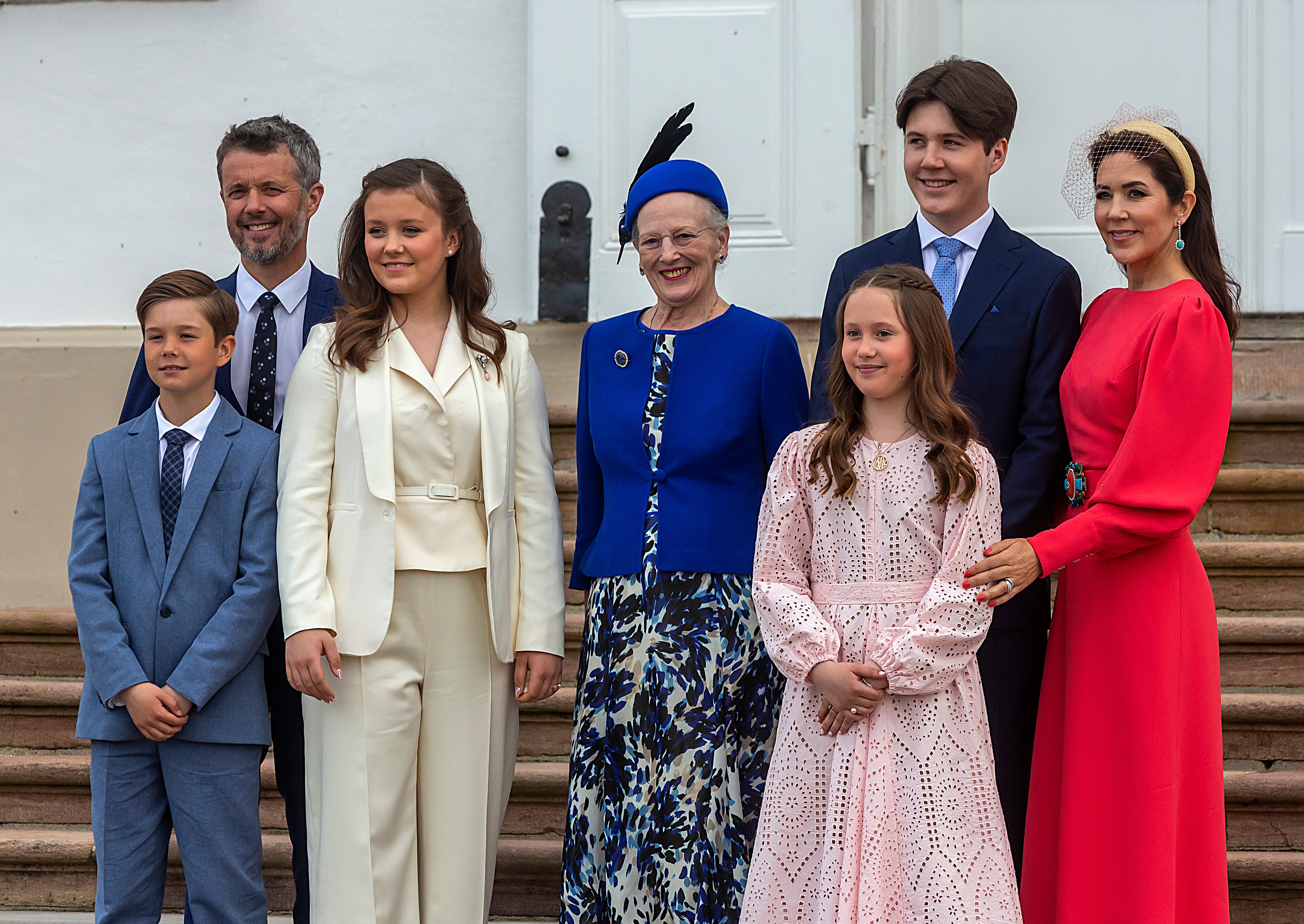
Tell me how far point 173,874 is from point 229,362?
4.65ft

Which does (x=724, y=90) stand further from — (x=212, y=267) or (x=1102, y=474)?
(x=1102, y=474)

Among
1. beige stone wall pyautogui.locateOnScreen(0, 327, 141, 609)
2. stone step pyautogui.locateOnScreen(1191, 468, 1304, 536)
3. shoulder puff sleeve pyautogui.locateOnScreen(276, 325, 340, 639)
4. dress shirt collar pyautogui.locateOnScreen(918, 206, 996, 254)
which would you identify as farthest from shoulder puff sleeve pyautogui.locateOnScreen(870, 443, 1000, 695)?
beige stone wall pyautogui.locateOnScreen(0, 327, 141, 609)

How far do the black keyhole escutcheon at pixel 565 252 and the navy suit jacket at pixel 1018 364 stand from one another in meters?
2.38

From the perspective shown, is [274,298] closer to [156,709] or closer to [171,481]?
[171,481]

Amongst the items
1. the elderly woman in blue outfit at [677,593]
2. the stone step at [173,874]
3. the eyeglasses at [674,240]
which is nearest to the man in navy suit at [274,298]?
the stone step at [173,874]

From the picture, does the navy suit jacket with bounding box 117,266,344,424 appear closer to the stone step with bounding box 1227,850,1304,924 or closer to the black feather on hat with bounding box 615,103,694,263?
the black feather on hat with bounding box 615,103,694,263

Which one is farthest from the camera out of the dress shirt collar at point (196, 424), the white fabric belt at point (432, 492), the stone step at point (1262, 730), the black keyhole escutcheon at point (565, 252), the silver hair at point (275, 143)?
the black keyhole escutcheon at point (565, 252)

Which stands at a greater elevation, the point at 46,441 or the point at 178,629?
the point at 46,441

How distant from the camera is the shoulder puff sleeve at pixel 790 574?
7.78 ft

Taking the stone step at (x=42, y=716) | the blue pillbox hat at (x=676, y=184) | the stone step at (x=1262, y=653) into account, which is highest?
the blue pillbox hat at (x=676, y=184)

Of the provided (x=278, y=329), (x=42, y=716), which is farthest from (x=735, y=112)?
(x=42, y=716)

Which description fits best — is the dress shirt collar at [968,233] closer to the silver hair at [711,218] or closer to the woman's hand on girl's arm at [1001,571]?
the silver hair at [711,218]

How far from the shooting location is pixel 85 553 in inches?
105

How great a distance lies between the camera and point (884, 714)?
92.8 inches
